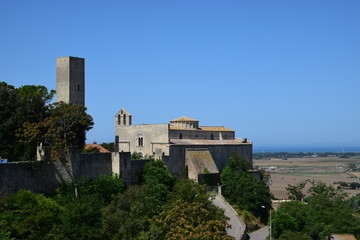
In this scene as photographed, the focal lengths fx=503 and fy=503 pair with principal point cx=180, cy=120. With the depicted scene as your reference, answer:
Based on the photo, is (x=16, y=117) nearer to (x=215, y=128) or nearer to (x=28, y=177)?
(x=28, y=177)

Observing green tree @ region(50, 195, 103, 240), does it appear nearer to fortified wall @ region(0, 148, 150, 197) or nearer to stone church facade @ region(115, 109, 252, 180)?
fortified wall @ region(0, 148, 150, 197)

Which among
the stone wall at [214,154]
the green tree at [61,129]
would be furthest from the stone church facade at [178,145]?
the green tree at [61,129]

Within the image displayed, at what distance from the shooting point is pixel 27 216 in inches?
1088

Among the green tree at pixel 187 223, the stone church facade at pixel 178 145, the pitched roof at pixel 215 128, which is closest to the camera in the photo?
the green tree at pixel 187 223

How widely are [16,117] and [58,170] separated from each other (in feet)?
16.1

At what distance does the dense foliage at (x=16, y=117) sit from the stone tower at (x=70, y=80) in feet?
16.1

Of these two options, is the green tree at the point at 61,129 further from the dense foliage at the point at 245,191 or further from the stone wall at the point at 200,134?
the dense foliage at the point at 245,191

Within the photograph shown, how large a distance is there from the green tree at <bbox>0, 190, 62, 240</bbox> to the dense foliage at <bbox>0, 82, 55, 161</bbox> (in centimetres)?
520

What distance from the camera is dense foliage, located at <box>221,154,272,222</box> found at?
48531 mm

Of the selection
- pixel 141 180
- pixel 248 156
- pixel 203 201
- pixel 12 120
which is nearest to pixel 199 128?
pixel 248 156

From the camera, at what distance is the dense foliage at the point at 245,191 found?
48.5 m

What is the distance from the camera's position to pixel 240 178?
4972cm

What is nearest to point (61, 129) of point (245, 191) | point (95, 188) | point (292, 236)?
point (95, 188)

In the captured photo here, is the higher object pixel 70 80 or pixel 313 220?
pixel 70 80
